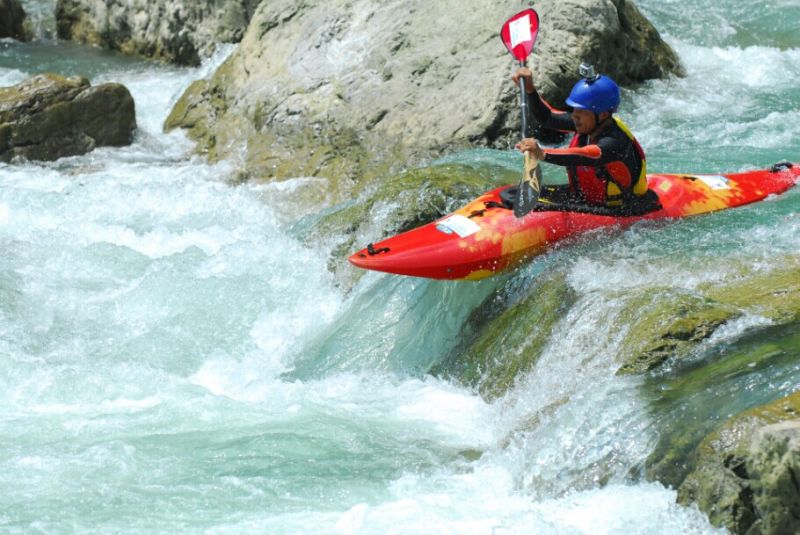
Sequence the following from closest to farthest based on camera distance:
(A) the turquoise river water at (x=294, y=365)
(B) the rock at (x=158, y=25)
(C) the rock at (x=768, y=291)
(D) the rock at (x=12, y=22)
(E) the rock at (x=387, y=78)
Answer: (A) the turquoise river water at (x=294, y=365), (C) the rock at (x=768, y=291), (E) the rock at (x=387, y=78), (B) the rock at (x=158, y=25), (D) the rock at (x=12, y=22)

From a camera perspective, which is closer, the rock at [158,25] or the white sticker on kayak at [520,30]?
the white sticker on kayak at [520,30]

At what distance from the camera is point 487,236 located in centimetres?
525

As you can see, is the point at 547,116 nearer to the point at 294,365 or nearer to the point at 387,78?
the point at 294,365

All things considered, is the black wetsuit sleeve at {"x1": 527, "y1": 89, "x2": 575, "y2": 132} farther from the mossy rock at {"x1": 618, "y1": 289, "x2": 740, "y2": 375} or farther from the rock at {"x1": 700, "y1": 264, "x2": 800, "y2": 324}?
the mossy rock at {"x1": 618, "y1": 289, "x2": 740, "y2": 375}

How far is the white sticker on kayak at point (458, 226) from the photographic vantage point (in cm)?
527

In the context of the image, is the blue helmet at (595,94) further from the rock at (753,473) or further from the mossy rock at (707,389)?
the rock at (753,473)

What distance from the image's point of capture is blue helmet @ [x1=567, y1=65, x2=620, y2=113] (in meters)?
5.30

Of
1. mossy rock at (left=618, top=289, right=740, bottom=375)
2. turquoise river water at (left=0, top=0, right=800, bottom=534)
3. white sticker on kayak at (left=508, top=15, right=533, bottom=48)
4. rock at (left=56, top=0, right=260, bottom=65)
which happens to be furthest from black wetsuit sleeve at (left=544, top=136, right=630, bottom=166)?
rock at (left=56, top=0, right=260, bottom=65)

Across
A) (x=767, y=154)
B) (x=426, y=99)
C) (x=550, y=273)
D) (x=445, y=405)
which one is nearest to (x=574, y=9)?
(x=426, y=99)

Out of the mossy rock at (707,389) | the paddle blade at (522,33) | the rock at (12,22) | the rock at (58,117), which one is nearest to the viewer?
the mossy rock at (707,389)

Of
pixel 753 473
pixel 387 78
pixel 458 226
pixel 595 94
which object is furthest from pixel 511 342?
pixel 387 78

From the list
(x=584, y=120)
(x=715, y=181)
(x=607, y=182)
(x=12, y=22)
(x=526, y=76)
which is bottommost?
(x=12, y=22)

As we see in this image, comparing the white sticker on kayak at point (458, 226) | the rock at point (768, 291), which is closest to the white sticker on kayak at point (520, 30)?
the white sticker on kayak at point (458, 226)

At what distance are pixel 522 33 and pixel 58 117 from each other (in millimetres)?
4297
